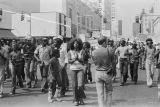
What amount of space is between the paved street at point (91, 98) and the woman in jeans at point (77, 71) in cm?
26

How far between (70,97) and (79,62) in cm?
161

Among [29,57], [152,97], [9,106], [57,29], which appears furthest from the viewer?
[57,29]

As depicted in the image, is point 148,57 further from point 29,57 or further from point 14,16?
point 14,16

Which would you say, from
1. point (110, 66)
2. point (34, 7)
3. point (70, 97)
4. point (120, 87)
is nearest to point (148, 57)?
point (120, 87)

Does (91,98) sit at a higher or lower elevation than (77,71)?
lower

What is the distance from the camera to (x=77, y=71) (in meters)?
8.90

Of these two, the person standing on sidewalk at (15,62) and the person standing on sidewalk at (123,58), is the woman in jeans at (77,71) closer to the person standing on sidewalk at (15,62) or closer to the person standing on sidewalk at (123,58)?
the person standing on sidewalk at (15,62)

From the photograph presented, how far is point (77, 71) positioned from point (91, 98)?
4.65ft

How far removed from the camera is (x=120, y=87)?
1258 cm

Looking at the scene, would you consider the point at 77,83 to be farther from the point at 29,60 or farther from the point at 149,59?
the point at 149,59

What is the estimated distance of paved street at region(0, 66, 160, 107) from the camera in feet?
29.3

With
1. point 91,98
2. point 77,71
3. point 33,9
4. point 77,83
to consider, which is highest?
point 33,9

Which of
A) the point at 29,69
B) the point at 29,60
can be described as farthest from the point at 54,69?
the point at 29,69

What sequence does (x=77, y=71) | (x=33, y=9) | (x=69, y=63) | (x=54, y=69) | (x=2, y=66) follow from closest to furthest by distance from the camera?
(x=77, y=71) < (x=69, y=63) < (x=54, y=69) < (x=2, y=66) < (x=33, y=9)
